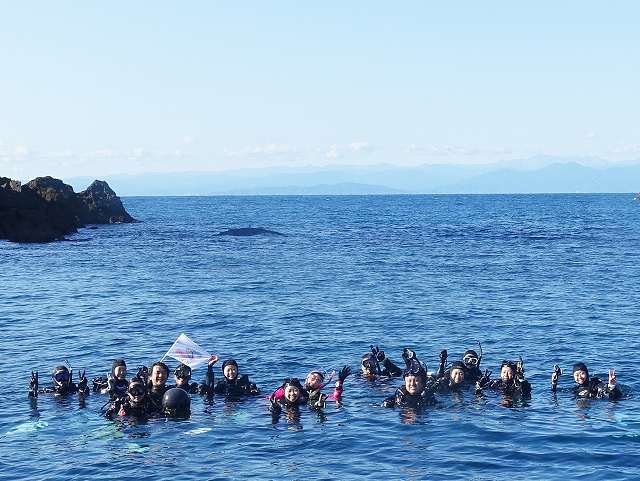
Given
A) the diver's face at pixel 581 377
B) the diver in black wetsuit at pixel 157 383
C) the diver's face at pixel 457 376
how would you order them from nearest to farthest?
the diver in black wetsuit at pixel 157 383
the diver's face at pixel 581 377
the diver's face at pixel 457 376

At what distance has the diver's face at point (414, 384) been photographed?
23922mm

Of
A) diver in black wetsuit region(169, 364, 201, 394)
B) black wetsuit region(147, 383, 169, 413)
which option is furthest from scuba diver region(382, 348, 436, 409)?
black wetsuit region(147, 383, 169, 413)

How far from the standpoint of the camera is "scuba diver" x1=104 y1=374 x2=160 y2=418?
23.0m

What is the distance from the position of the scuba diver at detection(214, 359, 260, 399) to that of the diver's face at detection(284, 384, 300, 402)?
7.06 feet

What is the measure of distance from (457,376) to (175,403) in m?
9.52

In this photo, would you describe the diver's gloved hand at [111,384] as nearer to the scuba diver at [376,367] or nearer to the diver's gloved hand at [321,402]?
the diver's gloved hand at [321,402]

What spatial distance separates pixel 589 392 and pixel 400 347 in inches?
396

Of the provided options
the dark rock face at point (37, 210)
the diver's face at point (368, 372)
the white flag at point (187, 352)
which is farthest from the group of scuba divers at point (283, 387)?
the dark rock face at point (37, 210)

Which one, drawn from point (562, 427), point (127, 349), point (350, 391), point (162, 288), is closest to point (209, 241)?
point (162, 288)

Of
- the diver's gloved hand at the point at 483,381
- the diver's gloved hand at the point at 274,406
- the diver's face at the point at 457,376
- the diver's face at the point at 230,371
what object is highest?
the diver's face at the point at 230,371

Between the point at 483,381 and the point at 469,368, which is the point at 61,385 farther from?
the point at 483,381

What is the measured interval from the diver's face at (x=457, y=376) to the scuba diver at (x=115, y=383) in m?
10.8

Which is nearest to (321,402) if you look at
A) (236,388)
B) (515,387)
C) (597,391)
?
(236,388)

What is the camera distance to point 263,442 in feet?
69.7
